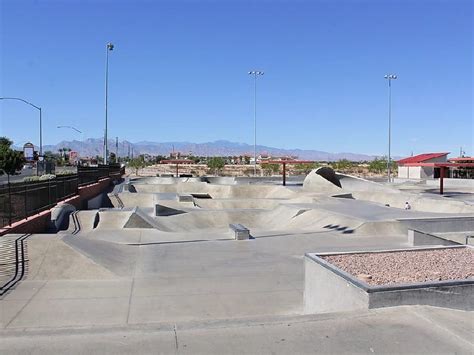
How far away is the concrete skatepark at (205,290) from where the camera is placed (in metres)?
5.24

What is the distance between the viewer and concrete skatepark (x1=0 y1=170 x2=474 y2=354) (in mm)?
5238

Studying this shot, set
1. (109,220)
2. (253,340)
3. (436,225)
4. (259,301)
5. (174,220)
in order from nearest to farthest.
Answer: (253,340) → (259,301) → (436,225) → (109,220) → (174,220)

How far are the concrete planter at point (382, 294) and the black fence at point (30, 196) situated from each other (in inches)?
371

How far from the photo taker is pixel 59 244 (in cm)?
1169

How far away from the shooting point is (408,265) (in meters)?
8.71

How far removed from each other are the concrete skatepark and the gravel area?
1109mm

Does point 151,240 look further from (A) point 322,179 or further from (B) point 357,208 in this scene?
(A) point 322,179

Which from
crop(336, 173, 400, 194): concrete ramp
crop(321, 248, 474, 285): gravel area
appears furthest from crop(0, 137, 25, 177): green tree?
crop(321, 248, 474, 285): gravel area

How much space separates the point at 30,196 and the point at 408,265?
1255cm

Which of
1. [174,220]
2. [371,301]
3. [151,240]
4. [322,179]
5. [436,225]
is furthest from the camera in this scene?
[322,179]

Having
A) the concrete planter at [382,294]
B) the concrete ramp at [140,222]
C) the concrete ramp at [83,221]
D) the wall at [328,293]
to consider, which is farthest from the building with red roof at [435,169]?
the concrete planter at [382,294]

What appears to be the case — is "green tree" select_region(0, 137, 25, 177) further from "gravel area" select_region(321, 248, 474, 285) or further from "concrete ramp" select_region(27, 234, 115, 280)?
"gravel area" select_region(321, 248, 474, 285)

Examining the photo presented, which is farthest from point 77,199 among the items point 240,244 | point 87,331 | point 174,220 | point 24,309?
point 87,331

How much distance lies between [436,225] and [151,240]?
38.2ft
